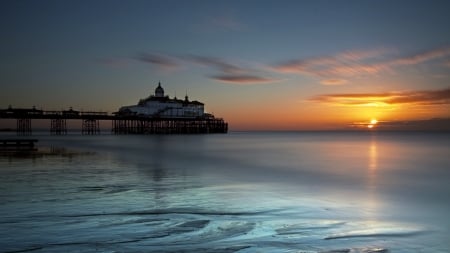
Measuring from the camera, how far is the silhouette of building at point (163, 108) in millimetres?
97125

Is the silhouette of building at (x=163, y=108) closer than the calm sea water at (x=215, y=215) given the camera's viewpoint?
No

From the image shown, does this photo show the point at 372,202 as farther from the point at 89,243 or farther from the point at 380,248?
the point at 89,243

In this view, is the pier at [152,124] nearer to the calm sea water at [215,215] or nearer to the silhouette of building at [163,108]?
the silhouette of building at [163,108]

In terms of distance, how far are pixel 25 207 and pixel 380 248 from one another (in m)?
7.23

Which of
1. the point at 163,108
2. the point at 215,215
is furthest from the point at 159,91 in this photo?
the point at 215,215

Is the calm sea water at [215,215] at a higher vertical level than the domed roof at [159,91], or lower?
lower

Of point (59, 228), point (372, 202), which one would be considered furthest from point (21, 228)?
point (372, 202)

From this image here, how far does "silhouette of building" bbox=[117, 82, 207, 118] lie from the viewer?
9712 centimetres

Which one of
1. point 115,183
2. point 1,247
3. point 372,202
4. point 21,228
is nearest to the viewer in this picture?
point 1,247

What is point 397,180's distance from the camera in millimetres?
16531

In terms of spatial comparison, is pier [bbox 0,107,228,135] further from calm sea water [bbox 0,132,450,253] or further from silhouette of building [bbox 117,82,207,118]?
calm sea water [bbox 0,132,450,253]

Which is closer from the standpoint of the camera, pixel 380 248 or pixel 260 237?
pixel 380 248

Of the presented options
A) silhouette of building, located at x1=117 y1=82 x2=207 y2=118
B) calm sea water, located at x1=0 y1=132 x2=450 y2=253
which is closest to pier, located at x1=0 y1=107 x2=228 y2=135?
silhouette of building, located at x1=117 y1=82 x2=207 y2=118

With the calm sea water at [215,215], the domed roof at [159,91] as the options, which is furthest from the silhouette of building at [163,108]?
the calm sea water at [215,215]
